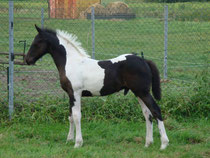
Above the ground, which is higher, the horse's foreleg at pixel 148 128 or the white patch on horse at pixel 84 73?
the white patch on horse at pixel 84 73

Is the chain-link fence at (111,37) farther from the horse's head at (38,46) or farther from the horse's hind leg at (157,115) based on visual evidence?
the horse's hind leg at (157,115)

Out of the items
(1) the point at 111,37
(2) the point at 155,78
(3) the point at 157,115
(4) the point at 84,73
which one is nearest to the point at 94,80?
(4) the point at 84,73

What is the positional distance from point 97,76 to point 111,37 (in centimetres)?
1038

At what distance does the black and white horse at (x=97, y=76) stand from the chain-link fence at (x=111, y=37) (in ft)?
6.20

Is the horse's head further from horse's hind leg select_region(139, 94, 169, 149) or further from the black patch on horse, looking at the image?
horse's hind leg select_region(139, 94, 169, 149)

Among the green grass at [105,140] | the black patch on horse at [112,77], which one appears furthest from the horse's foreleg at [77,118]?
the black patch on horse at [112,77]

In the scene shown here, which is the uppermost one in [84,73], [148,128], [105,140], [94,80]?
[84,73]

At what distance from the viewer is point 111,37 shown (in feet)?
54.0

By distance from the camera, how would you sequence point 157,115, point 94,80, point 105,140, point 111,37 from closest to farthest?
point 157,115 < point 94,80 < point 105,140 < point 111,37

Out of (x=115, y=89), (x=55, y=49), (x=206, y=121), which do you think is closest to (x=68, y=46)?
(x=55, y=49)

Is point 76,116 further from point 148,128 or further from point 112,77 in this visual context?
point 148,128

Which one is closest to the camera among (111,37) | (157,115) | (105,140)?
(157,115)

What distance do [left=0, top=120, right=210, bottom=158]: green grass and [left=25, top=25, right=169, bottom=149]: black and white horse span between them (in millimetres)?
294

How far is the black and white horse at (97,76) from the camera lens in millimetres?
6168
